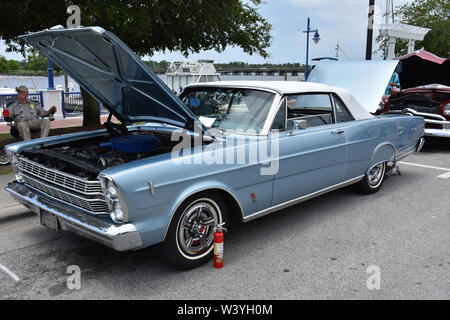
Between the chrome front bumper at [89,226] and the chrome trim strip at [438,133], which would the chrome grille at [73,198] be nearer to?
the chrome front bumper at [89,226]

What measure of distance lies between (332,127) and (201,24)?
260 inches

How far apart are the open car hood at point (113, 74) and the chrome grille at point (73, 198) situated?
1.14 meters

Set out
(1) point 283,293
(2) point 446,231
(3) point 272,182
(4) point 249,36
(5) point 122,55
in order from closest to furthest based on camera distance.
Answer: (1) point 283,293, (5) point 122,55, (3) point 272,182, (2) point 446,231, (4) point 249,36

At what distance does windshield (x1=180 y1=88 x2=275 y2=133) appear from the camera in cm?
425

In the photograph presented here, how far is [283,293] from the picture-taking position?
3.23 meters

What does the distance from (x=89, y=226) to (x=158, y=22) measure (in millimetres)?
8060

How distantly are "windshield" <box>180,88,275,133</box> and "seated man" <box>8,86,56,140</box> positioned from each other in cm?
424

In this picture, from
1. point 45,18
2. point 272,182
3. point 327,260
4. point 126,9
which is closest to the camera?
point 327,260

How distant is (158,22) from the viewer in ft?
33.4

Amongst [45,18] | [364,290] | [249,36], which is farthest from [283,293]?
[249,36]

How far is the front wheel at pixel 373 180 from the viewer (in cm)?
576

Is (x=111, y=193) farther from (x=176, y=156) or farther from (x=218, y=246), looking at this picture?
(x=218, y=246)

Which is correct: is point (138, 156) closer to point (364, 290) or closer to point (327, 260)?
point (327, 260)

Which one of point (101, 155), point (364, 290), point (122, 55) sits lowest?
point (364, 290)
